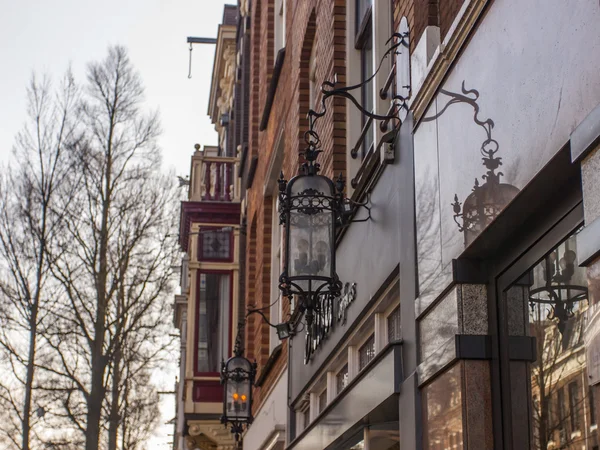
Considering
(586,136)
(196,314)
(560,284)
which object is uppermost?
(196,314)

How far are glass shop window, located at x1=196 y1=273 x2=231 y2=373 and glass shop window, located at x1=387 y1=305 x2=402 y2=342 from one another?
15.9 meters

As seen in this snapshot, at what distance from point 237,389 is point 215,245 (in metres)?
9.47

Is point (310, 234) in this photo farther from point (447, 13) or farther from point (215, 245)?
point (215, 245)

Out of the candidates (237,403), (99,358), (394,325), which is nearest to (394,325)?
(394,325)

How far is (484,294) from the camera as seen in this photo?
17.5ft

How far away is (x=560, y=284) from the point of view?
4488 mm

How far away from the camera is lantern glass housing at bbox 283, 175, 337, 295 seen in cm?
750

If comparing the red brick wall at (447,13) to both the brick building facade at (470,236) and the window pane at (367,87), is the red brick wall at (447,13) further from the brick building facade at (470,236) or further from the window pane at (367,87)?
the window pane at (367,87)

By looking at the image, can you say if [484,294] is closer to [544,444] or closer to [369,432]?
[544,444]

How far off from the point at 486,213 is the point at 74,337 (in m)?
18.7

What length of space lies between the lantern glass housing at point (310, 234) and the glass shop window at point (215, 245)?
1654cm

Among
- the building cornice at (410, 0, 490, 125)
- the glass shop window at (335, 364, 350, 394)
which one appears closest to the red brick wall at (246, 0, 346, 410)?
the glass shop window at (335, 364, 350, 394)

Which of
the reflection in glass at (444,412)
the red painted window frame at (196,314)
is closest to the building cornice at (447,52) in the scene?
the reflection in glass at (444,412)

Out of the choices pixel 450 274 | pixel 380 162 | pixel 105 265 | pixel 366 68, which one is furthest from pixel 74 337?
pixel 450 274
